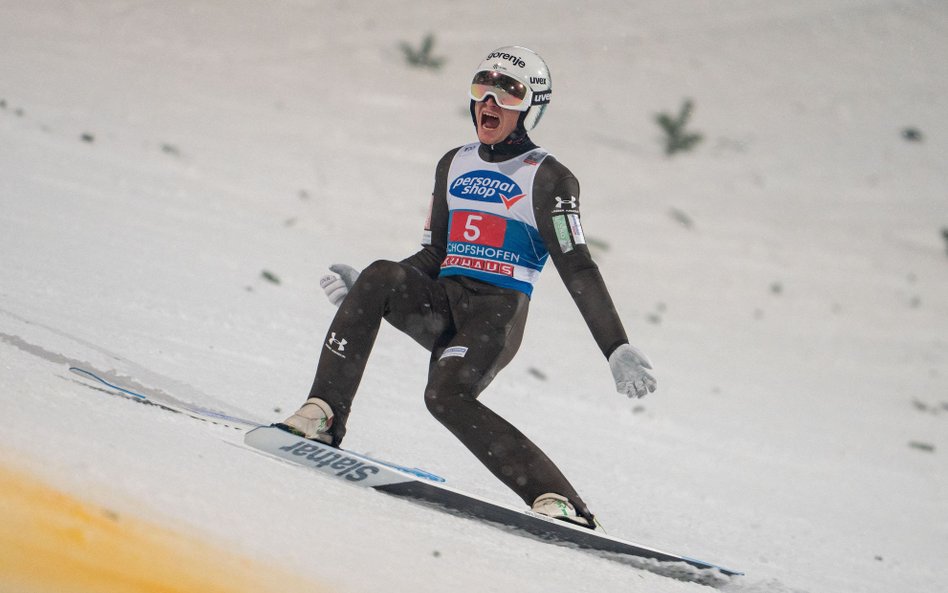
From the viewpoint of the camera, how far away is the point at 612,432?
7.52 metres

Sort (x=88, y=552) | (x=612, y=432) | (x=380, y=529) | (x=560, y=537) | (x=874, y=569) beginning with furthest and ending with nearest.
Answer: (x=612, y=432) < (x=874, y=569) < (x=560, y=537) < (x=380, y=529) < (x=88, y=552)

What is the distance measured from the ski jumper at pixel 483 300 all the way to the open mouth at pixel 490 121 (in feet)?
0.32

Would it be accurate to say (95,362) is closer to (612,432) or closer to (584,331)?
(612,432)

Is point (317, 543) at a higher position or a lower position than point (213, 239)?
lower

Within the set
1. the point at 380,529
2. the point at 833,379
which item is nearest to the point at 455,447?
the point at 380,529

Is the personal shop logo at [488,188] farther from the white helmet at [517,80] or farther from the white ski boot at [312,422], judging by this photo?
the white ski boot at [312,422]

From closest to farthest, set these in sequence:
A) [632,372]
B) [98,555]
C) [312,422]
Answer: [98,555] → [632,372] → [312,422]

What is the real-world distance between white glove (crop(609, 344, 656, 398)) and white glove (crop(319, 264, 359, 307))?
1.27m

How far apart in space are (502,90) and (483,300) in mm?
905

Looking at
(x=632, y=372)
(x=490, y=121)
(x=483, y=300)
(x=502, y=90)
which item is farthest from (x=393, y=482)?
(x=502, y=90)

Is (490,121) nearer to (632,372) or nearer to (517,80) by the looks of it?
(517,80)

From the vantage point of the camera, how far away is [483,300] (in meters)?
4.41

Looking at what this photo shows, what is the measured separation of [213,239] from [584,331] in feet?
12.0

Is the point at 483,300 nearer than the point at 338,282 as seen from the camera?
Yes
